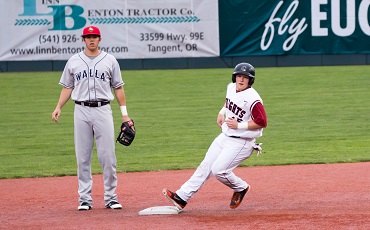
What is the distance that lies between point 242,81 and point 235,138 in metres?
0.54

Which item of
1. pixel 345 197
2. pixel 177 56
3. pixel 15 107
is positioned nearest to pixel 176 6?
pixel 177 56

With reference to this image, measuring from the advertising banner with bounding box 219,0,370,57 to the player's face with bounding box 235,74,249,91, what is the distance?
14.2 meters

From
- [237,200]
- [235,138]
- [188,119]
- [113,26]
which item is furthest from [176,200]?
[113,26]

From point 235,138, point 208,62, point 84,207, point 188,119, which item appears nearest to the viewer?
point 235,138

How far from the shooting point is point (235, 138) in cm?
793

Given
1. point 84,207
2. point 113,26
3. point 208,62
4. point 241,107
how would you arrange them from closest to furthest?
→ point 241,107
point 84,207
point 113,26
point 208,62

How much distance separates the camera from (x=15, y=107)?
17.7 meters

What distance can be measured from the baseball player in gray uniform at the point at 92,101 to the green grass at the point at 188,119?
2.82 m

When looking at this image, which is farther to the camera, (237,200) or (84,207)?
(84,207)

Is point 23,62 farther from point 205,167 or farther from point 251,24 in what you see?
point 205,167

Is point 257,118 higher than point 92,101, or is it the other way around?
point 92,101

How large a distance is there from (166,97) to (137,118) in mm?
2665

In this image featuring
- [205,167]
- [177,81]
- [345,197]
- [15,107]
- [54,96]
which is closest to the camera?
[205,167]

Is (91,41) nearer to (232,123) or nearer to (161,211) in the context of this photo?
(232,123)
